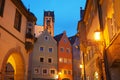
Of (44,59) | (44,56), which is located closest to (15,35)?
(44,59)

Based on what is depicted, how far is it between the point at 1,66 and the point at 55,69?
2905 cm

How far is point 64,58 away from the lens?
145 feet

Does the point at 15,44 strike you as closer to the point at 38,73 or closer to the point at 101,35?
the point at 101,35

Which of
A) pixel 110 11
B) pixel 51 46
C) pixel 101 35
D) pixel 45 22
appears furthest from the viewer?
pixel 45 22

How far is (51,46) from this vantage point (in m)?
43.7

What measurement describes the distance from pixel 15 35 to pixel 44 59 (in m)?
26.1

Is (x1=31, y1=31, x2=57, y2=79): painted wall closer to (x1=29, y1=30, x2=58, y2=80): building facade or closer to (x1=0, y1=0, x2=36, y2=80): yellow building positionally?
(x1=29, y1=30, x2=58, y2=80): building facade

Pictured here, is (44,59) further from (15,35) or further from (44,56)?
(15,35)

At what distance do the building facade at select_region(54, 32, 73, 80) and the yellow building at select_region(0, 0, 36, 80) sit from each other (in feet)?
77.7

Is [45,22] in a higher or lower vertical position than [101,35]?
higher

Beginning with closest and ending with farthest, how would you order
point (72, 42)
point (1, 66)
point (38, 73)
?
point (1, 66) < point (38, 73) < point (72, 42)

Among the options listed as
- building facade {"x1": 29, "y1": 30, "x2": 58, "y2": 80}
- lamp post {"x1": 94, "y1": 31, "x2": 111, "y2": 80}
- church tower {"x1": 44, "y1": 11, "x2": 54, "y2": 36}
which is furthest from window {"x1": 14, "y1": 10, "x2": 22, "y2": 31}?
church tower {"x1": 44, "y1": 11, "x2": 54, "y2": 36}

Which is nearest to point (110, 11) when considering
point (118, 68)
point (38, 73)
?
point (118, 68)

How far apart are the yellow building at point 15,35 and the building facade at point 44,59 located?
2144 centimetres
